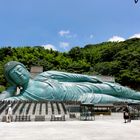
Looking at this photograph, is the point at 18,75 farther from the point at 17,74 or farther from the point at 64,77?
the point at 64,77

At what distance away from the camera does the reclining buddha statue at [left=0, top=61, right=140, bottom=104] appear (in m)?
29.5

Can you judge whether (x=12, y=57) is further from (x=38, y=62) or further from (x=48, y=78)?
(x=48, y=78)

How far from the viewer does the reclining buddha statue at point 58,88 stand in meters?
29.5

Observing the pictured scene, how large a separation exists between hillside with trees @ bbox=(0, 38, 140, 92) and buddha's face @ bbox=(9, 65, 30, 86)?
65.7ft

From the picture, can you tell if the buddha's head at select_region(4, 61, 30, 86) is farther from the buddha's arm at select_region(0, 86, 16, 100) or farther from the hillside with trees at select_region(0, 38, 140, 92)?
the hillside with trees at select_region(0, 38, 140, 92)

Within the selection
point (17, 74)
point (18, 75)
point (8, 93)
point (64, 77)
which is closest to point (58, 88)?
point (64, 77)

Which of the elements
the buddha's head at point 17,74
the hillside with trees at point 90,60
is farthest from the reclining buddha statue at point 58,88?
the hillside with trees at point 90,60

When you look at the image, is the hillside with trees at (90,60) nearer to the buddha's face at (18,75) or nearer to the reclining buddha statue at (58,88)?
the reclining buddha statue at (58,88)

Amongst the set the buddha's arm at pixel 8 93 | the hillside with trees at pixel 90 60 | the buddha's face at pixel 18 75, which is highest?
the hillside with trees at pixel 90 60

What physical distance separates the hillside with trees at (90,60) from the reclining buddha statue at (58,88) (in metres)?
19.2

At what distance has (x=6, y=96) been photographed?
28.8 m

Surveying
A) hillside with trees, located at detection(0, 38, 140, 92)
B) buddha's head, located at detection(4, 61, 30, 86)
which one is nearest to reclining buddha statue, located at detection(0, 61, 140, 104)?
buddha's head, located at detection(4, 61, 30, 86)

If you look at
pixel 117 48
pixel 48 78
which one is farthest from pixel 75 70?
pixel 48 78

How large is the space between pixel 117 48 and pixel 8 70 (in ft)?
113
